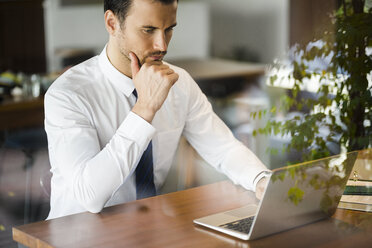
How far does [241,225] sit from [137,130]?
0.44 metres

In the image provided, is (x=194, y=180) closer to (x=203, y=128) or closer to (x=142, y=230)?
(x=203, y=128)

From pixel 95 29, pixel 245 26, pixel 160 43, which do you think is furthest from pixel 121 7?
pixel 245 26

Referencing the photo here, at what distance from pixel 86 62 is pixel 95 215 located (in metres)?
0.64

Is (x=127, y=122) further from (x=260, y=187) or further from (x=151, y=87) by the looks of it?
(x=260, y=187)

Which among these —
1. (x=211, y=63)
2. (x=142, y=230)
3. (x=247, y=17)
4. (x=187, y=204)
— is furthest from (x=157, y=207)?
(x=247, y=17)

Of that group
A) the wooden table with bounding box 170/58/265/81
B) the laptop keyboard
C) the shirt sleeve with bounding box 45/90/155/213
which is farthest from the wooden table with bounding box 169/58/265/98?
the laptop keyboard

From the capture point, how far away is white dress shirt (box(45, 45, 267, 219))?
1.63 meters

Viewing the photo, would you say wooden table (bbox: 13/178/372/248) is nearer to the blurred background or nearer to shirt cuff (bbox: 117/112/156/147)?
shirt cuff (bbox: 117/112/156/147)

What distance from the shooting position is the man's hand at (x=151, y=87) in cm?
170

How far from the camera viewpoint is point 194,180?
2.88 m

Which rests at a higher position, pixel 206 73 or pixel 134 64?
pixel 134 64

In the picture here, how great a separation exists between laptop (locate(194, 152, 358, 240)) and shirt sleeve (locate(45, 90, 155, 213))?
0.30 meters

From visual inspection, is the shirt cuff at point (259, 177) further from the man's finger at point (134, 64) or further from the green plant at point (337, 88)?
the green plant at point (337, 88)

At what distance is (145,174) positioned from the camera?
6.52 ft
